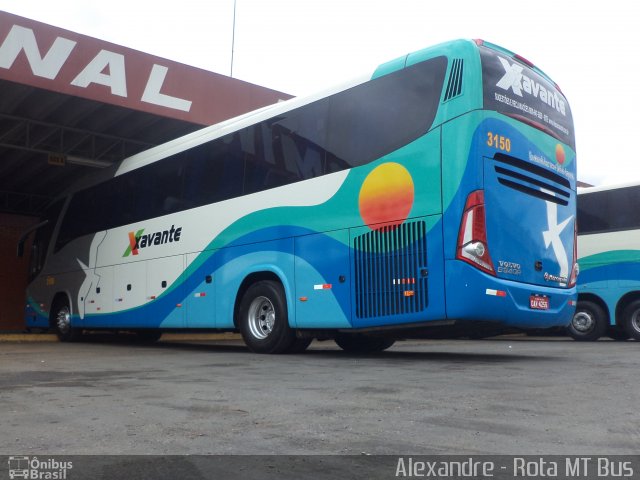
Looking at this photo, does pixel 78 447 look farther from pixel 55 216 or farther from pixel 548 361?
pixel 55 216

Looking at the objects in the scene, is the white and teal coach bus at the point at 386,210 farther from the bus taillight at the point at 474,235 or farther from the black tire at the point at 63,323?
the black tire at the point at 63,323

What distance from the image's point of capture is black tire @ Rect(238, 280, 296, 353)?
9.09m

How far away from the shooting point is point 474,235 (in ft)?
24.1

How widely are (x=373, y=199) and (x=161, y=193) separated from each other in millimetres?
5016

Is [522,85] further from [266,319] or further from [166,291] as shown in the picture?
[166,291]

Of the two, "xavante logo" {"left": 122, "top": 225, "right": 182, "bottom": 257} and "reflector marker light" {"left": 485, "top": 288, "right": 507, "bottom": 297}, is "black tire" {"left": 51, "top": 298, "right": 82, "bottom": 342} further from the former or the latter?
"reflector marker light" {"left": 485, "top": 288, "right": 507, "bottom": 297}

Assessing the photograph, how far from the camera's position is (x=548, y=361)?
27.7ft

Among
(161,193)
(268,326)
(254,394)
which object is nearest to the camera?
(254,394)

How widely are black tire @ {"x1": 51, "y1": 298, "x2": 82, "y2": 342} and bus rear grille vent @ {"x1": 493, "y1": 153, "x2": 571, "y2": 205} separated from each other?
33.1ft

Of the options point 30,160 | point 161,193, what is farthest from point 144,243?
point 30,160

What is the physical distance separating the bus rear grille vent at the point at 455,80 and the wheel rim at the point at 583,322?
977 centimetres

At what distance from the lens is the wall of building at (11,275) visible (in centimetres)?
2327

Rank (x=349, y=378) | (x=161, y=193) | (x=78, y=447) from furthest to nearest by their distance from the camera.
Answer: (x=161, y=193)
(x=349, y=378)
(x=78, y=447)

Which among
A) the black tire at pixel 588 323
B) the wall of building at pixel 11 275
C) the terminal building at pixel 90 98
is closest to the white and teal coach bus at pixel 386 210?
the terminal building at pixel 90 98
